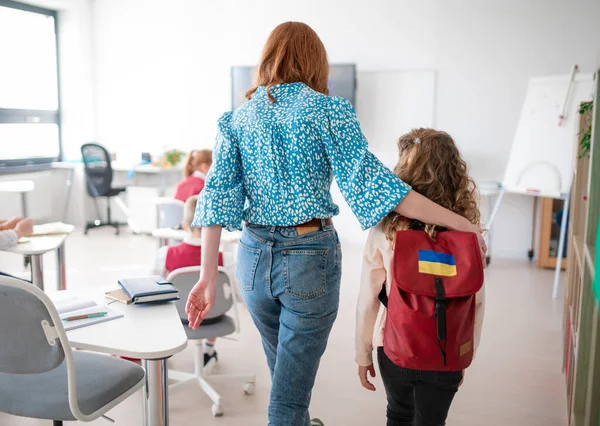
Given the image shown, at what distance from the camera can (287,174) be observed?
151 cm

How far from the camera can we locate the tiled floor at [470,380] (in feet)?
8.52

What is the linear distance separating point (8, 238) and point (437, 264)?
209cm

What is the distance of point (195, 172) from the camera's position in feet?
14.5

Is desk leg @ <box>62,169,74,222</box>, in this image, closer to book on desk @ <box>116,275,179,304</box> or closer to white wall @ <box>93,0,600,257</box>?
white wall @ <box>93,0,600,257</box>

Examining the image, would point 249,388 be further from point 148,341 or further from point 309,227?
point 309,227

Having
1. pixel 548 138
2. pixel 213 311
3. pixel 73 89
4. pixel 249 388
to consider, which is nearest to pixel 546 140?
pixel 548 138

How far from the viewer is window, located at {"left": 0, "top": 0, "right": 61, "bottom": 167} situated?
7059mm

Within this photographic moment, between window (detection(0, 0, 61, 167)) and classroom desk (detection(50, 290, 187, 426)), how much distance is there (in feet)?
20.1

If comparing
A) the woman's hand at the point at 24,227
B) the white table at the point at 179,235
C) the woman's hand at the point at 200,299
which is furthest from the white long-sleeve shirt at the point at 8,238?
the woman's hand at the point at 200,299

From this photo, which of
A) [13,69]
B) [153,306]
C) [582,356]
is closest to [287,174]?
[153,306]

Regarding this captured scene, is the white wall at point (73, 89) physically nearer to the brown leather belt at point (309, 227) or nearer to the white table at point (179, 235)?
the white table at point (179, 235)

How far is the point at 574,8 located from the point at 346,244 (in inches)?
128

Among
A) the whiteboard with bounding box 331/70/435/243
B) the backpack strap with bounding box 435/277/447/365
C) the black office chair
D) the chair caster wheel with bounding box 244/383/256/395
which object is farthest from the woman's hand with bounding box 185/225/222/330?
the black office chair

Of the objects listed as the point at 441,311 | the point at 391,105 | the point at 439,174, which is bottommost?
the point at 441,311
